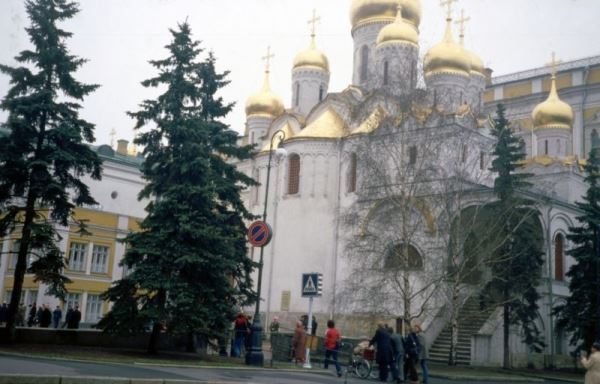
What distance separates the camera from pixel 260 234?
1842 centimetres

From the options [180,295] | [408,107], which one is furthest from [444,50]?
[180,295]

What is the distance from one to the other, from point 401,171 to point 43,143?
12004mm

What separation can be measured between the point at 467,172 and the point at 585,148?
89.7 ft

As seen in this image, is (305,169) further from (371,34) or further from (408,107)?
(408,107)

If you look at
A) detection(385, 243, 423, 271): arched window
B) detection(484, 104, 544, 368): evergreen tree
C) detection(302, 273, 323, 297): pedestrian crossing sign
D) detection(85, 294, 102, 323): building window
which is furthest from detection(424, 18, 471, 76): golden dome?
detection(85, 294, 102, 323): building window

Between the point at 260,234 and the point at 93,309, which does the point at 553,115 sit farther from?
the point at 93,309

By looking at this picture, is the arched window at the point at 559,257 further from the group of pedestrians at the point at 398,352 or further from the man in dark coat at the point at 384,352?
the man in dark coat at the point at 384,352

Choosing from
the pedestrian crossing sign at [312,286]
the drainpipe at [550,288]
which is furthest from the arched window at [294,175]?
the pedestrian crossing sign at [312,286]

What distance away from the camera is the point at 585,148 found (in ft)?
160

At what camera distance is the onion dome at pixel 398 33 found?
1538 inches

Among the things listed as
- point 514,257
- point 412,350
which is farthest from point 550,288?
point 412,350

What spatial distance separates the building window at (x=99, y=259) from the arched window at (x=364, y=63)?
19.2m

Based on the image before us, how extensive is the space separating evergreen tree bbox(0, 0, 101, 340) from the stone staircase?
602 inches

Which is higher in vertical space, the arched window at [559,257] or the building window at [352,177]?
the building window at [352,177]
